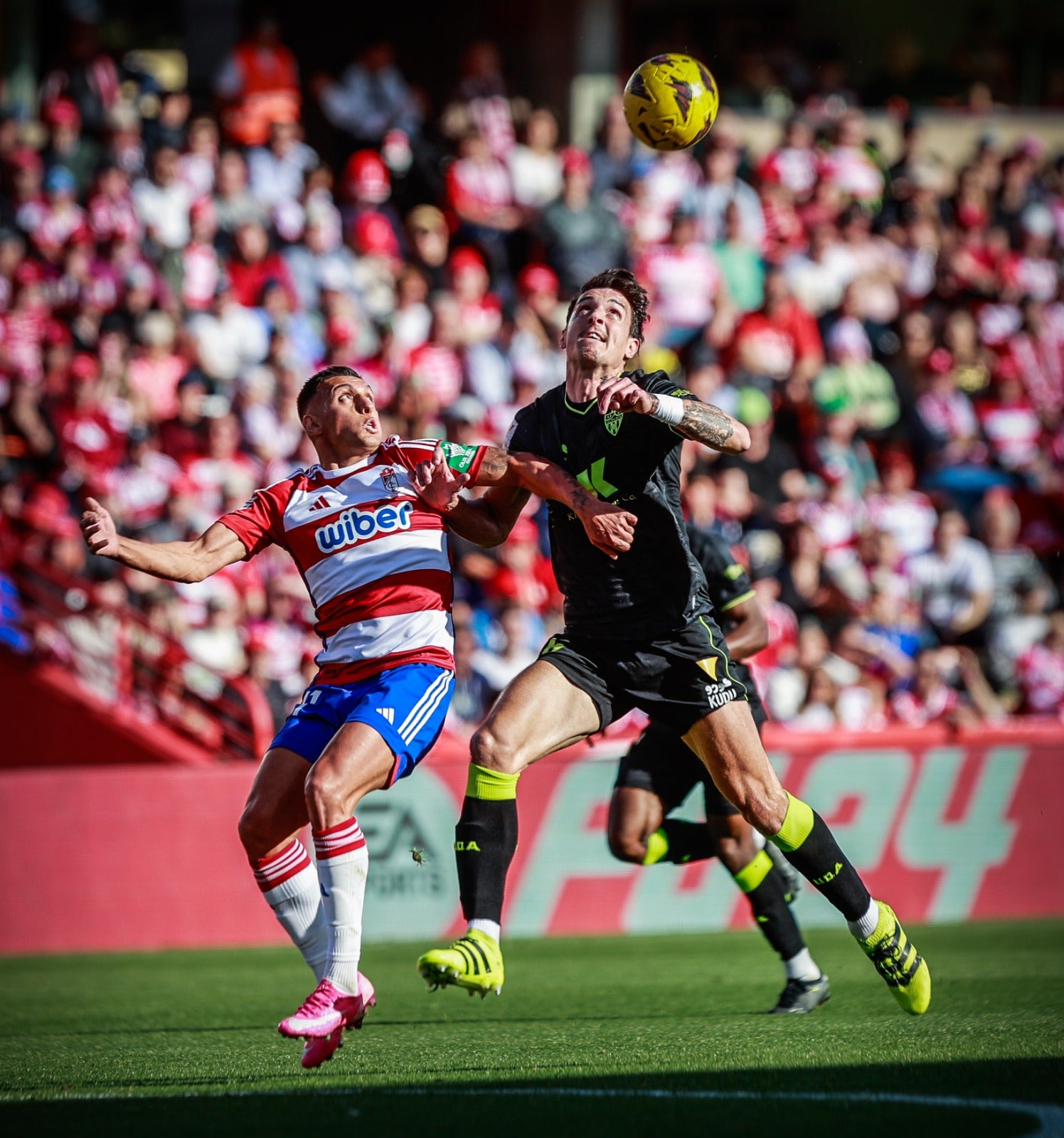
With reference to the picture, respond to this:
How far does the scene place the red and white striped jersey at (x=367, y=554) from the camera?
20.3 ft

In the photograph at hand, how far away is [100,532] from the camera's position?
5.70 m

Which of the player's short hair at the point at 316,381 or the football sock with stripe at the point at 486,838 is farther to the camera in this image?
the player's short hair at the point at 316,381

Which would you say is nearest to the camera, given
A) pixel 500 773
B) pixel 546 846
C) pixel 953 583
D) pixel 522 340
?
pixel 500 773

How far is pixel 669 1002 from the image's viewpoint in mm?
7410

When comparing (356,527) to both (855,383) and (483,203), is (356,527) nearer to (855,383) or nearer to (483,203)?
(855,383)

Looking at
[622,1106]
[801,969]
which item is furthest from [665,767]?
[622,1106]

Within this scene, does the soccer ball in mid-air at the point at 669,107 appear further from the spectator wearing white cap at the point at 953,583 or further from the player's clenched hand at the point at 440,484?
the spectator wearing white cap at the point at 953,583

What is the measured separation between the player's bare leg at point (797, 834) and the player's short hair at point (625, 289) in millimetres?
1638

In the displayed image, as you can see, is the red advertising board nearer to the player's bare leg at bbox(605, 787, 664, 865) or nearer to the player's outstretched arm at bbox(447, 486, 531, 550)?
the player's bare leg at bbox(605, 787, 664, 865)

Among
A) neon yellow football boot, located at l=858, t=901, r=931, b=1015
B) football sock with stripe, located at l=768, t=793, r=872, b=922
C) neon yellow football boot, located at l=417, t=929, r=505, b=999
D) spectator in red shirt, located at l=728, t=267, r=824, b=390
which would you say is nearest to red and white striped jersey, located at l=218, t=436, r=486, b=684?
neon yellow football boot, located at l=417, t=929, r=505, b=999

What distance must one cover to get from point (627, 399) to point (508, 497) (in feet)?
3.02

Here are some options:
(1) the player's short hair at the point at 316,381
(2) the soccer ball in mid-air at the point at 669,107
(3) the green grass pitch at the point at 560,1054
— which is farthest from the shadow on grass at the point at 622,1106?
(2) the soccer ball in mid-air at the point at 669,107

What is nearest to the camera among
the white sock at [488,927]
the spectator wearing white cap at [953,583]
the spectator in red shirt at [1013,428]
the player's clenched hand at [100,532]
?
the white sock at [488,927]

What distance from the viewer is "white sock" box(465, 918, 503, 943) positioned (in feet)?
18.2
